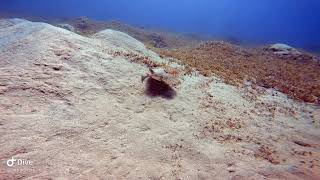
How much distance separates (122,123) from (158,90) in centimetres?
205

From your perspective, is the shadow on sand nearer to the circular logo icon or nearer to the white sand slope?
the white sand slope

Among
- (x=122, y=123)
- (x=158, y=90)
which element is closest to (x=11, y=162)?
(x=122, y=123)

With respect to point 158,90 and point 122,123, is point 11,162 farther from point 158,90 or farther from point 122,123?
point 158,90

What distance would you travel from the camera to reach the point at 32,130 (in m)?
5.36

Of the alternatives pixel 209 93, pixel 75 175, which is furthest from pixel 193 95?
pixel 75 175

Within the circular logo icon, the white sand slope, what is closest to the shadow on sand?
the white sand slope

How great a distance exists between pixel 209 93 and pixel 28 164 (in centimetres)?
601

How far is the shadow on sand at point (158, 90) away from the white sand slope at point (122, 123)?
1.8 inches

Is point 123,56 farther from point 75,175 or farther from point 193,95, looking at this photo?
point 75,175

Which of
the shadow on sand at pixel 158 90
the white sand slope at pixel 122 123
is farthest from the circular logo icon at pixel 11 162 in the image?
the shadow on sand at pixel 158 90

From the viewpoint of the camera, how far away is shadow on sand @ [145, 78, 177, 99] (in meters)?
8.01

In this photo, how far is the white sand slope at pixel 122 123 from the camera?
5.17 m

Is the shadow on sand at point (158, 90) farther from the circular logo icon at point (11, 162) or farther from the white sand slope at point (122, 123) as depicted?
the circular logo icon at point (11, 162)

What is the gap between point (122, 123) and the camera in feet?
21.3
